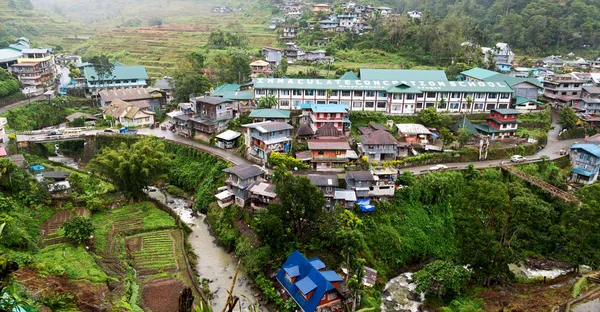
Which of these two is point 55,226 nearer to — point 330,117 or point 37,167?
point 37,167

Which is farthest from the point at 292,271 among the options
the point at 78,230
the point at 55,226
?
the point at 55,226

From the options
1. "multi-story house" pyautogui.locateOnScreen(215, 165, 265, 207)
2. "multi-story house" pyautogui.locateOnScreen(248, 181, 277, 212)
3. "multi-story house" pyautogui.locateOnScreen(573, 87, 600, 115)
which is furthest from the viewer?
"multi-story house" pyautogui.locateOnScreen(573, 87, 600, 115)

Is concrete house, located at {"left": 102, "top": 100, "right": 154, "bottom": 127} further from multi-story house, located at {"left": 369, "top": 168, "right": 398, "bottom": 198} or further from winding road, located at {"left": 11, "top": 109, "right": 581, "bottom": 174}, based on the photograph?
multi-story house, located at {"left": 369, "top": 168, "right": 398, "bottom": 198}

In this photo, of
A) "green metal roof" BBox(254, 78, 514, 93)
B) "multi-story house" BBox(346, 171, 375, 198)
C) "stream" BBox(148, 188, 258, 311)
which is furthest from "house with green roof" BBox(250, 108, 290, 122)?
"multi-story house" BBox(346, 171, 375, 198)

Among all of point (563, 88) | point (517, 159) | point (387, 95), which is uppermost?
point (387, 95)

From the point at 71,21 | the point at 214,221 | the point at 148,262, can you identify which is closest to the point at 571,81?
the point at 214,221

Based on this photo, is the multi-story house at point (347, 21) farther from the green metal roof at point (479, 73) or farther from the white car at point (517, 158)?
the white car at point (517, 158)
